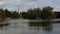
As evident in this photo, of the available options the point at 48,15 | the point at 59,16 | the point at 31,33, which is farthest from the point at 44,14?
the point at 31,33

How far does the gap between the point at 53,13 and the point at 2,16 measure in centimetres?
764

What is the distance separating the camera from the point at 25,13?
2553cm

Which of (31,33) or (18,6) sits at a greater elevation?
(18,6)

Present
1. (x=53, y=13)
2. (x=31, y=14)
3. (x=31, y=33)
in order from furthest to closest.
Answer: (x=31, y=14), (x=53, y=13), (x=31, y=33)

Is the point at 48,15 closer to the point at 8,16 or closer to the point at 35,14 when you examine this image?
the point at 35,14

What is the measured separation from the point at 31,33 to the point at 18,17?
56.0 feet

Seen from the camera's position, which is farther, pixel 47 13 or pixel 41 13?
pixel 47 13

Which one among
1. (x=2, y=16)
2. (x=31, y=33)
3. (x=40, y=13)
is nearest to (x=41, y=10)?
(x=40, y=13)

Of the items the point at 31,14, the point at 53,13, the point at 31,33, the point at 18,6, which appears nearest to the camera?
the point at 31,33

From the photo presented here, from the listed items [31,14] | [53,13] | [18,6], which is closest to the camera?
[18,6]

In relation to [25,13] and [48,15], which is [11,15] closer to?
[25,13]

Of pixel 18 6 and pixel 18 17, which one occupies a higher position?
pixel 18 6

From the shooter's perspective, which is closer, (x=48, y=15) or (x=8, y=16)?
(x=48, y=15)

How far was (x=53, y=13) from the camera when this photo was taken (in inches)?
965
